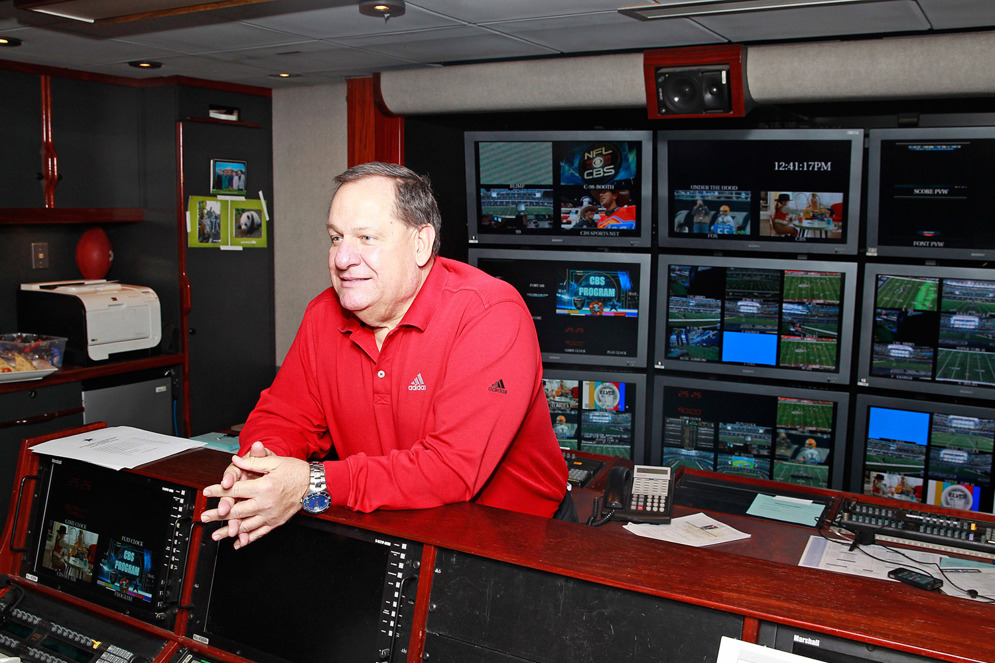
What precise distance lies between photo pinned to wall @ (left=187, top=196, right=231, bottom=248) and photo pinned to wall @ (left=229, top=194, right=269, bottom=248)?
0.17ft

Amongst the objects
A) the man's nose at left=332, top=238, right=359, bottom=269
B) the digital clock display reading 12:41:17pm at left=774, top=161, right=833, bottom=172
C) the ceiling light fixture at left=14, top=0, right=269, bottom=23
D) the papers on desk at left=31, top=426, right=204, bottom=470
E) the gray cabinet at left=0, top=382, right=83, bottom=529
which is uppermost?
the ceiling light fixture at left=14, top=0, right=269, bottom=23

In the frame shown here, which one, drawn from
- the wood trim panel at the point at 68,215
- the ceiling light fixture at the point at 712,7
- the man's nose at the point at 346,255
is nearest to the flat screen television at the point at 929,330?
the ceiling light fixture at the point at 712,7

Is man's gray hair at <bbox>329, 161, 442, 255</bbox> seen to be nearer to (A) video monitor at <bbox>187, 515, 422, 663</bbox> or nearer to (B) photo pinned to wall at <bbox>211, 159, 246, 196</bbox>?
(A) video monitor at <bbox>187, 515, 422, 663</bbox>

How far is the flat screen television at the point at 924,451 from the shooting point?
134 inches

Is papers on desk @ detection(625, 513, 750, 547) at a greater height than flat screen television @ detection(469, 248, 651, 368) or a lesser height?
lesser

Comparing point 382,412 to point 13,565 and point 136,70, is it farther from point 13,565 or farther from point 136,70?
point 136,70

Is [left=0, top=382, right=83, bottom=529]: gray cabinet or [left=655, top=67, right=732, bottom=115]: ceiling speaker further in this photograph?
[left=0, top=382, right=83, bottom=529]: gray cabinet

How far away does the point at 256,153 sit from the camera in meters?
5.32

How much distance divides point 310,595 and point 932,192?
297 centimetres

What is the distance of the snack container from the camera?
3.99 m

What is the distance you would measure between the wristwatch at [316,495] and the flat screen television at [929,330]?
9.20 feet

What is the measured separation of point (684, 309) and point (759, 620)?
284 cm

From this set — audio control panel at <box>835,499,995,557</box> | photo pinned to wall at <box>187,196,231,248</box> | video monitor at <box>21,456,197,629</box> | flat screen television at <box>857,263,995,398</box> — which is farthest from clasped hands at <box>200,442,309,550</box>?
photo pinned to wall at <box>187,196,231,248</box>

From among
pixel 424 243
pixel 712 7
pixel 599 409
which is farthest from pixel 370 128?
pixel 424 243
